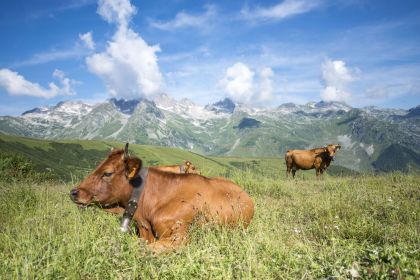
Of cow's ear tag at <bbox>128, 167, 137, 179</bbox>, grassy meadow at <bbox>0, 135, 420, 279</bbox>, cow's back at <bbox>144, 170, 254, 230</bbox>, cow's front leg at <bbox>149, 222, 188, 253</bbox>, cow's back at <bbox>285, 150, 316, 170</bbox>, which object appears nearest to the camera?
grassy meadow at <bbox>0, 135, 420, 279</bbox>

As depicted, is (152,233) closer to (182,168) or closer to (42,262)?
(42,262)

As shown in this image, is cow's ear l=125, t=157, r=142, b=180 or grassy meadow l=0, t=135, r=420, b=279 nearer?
grassy meadow l=0, t=135, r=420, b=279

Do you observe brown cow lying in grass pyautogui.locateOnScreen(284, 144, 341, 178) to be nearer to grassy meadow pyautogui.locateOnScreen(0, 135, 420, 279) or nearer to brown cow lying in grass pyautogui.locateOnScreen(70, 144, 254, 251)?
grassy meadow pyautogui.locateOnScreen(0, 135, 420, 279)

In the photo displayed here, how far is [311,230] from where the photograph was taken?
8.39 m

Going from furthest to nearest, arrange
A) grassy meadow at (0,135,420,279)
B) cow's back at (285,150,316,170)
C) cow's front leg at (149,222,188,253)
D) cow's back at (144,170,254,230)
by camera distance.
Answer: cow's back at (285,150,316,170) < cow's back at (144,170,254,230) < cow's front leg at (149,222,188,253) < grassy meadow at (0,135,420,279)

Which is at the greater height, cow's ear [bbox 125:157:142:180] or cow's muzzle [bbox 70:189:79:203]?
cow's ear [bbox 125:157:142:180]

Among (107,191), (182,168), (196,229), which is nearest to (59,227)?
(107,191)

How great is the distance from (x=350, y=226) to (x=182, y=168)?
25.6 ft

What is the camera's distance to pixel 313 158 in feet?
101

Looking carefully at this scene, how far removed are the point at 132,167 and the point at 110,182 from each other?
1.89ft

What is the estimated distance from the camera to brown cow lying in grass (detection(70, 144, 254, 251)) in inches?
281

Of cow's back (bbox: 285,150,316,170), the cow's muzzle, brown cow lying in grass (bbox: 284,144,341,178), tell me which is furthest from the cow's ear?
cow's back (bbox: 285,150,316,170)

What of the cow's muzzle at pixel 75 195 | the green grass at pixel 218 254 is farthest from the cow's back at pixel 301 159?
the cow's muzzle at pixel 75 195

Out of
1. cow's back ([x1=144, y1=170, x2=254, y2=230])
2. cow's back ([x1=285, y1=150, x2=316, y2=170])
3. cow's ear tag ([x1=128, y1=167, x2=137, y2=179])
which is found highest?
cow's ear tag ([x1=128, y1=167, x2=137, y2=179])
